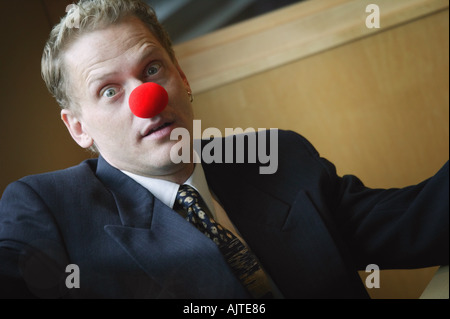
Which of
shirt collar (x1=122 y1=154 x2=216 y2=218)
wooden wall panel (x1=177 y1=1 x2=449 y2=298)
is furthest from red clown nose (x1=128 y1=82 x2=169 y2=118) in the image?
wooden wall panel (x1=177 y1=1 x2=449 y2=298)

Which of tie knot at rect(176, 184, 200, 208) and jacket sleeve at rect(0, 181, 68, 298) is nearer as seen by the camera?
jacket sleeve at rect(0, 181, 68, 298)

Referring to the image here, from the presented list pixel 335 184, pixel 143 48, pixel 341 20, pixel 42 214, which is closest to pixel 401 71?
pixel 341 20

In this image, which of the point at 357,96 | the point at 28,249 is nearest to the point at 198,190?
the point at 28,249

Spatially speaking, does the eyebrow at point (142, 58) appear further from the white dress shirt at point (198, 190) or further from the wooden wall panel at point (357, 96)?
the wooden wall panel at point (357, 96)

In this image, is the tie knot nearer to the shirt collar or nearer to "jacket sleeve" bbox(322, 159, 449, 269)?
the shirt collar

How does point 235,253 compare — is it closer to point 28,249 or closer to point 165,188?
point 165,188

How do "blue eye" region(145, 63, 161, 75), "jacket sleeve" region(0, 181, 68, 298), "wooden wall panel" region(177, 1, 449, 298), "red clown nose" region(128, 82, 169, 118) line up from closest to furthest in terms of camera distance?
1. "jacket sleeve" region(0, 181, 68, 298)
2. "red clown nose" region(128, 82, 169, 118)
3. "blue eye" region(145, 63, 161, 75)
4. "wooden wall panel" region(177, 1, 449, 298)

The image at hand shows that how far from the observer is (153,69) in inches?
44.0

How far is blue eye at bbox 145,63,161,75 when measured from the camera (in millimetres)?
1108

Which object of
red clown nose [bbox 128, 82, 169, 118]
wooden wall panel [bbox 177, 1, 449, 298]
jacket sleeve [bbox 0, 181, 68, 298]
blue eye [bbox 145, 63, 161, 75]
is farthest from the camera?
wooden wall panel [bbox 177, 1, 449, 298]

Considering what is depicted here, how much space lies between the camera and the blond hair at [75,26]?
1.08 metres

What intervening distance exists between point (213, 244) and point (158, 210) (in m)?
0.16

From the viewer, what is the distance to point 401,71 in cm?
204

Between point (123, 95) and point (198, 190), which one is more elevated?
point (123, 95)
